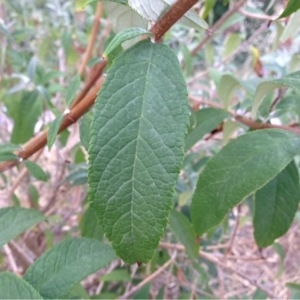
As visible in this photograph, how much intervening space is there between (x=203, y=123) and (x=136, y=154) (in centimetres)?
32

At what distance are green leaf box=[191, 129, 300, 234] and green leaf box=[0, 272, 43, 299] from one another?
19 centimetres

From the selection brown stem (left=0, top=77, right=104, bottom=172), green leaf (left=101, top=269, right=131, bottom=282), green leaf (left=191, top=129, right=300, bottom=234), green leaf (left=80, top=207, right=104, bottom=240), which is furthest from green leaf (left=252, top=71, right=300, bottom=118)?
green leaf (left=101, top=269, right=131, bottom=282)

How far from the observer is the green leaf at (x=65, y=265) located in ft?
1.52

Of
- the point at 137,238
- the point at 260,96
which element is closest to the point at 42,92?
the point at 260,96

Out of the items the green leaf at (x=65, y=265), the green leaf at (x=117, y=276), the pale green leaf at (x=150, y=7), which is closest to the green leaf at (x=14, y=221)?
the green leaf at (x=65, y=265)

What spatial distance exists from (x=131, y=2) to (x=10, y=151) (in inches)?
10.2

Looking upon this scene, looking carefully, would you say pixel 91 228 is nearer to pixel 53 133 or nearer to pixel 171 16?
pixel 53 133

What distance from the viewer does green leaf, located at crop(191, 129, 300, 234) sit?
0.47 metres

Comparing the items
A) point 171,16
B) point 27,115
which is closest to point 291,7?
point 171,16

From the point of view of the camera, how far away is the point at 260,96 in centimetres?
57

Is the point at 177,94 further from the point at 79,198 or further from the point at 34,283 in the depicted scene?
the point at 79,198

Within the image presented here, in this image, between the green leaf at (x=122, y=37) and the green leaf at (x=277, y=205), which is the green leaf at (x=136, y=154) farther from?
the green leaf at (x=277, y=205)

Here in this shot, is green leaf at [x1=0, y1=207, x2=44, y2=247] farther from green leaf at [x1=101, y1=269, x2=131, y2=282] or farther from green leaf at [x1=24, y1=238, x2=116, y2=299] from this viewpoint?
green leaf at [x1=101, y1=269, x2=131, y2=282]

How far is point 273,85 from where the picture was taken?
0.54 meters
